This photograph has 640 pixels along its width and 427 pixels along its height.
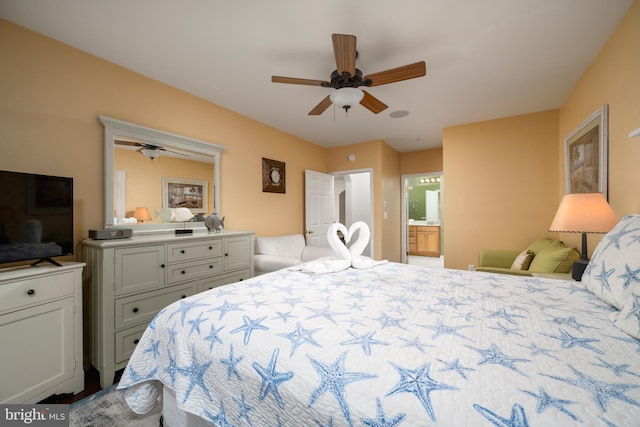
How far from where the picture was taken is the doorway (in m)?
6.86

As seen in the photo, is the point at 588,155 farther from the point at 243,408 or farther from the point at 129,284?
the point at 129,284

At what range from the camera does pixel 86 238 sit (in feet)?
6.73

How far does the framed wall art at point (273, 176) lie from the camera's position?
12.3 feet

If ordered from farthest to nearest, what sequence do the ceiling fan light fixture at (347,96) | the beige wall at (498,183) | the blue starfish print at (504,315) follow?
the beige wall at (498,183) → the ceiling fan light fixture at (347,96) → the blue starfish print at (504,315)

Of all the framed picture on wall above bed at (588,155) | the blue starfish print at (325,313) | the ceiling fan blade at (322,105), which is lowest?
the blue starfish print at (325,313)

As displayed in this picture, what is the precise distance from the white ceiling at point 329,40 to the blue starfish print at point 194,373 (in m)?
2.02

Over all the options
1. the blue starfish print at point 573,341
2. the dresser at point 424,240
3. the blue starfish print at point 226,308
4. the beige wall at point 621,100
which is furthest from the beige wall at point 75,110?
the dresser at point 424,240

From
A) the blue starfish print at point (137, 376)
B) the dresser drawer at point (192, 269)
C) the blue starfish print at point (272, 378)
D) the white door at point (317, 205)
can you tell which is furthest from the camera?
the white door at point (317, 205)

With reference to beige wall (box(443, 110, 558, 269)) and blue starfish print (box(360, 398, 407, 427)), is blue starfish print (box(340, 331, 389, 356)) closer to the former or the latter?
blue starfish print (box(360, 398, 407, 427))

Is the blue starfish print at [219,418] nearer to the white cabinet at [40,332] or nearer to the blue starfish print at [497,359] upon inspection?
the blue starfish print at [497,359]

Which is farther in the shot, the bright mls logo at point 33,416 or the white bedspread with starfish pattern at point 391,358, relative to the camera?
the bright mls logo at point 33,416

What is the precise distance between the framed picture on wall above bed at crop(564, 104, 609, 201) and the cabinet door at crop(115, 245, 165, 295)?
12.1 feet

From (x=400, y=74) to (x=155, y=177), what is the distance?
2.42m

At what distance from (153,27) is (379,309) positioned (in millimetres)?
2394
